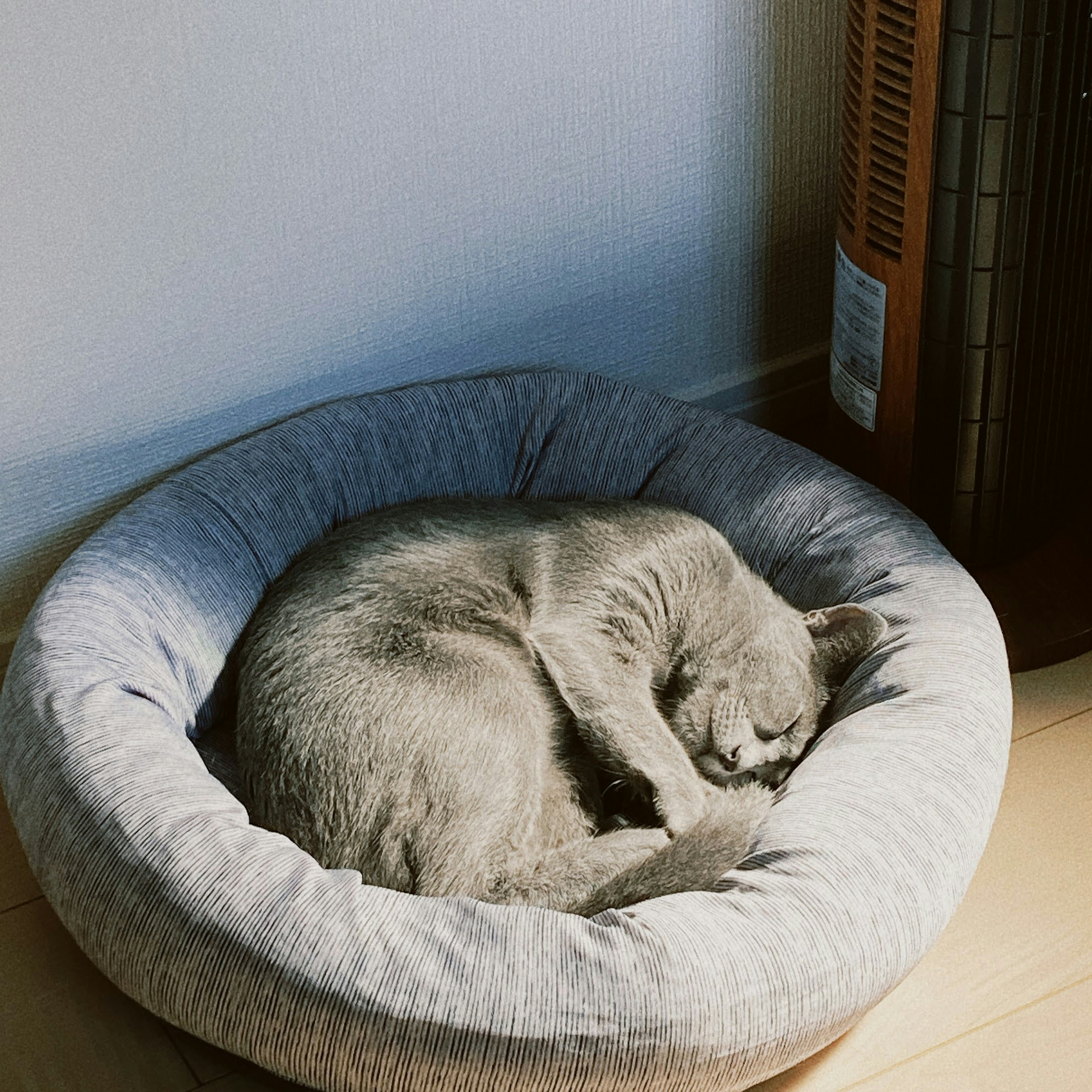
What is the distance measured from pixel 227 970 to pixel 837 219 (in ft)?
4.40

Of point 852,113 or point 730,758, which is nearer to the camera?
point 730,758

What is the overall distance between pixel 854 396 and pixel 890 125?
1.24 ft

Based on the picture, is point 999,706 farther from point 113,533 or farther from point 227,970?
point 113,533

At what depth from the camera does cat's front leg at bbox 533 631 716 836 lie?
1405mm

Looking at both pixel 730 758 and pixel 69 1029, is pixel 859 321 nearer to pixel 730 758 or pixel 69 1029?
pixel 730 758

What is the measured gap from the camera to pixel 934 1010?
52.8 inches

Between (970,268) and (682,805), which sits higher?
(970,268)

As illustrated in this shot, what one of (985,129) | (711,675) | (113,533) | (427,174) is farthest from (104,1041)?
(985,129)

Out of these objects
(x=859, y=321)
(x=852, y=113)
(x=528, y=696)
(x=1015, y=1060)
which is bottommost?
(x=1015, y=1060)

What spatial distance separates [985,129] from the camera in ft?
4.81

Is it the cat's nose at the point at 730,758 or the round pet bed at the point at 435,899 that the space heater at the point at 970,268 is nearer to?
the round pet bed at the point at 435,899

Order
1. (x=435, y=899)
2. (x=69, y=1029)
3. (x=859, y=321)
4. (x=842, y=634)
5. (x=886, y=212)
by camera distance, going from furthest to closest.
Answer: (x=859, y=321) → (x=886, y=212) → (x=842, y=634) → (x=69, y=1029) → (x=435, y=899)

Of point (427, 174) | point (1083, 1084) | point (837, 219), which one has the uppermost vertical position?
point (427, 174)

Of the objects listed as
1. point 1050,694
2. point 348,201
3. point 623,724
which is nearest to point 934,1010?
point 623,724
